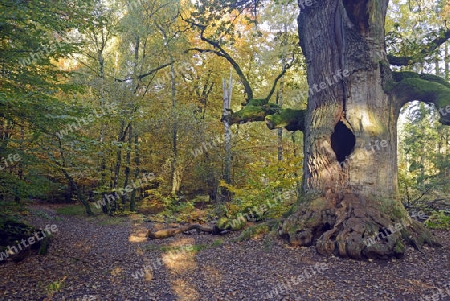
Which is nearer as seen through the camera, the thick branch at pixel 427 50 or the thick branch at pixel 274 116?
the thick branch at pixel 427 50

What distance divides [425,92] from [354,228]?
10.6 feet

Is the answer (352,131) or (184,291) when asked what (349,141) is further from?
(184,291)

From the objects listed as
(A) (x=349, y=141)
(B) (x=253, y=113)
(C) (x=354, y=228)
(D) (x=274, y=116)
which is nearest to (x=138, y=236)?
(B) (x=253, y=113)

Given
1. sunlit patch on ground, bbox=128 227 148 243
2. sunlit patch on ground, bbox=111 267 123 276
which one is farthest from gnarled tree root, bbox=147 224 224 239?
sunlit patch on ground, bbox=111 267 123 276

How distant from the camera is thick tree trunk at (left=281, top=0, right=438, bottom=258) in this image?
543 cm

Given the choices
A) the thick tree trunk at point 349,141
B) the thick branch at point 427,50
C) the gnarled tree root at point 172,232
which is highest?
the thick branch at point 427,50

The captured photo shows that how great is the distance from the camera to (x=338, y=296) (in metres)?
4.07

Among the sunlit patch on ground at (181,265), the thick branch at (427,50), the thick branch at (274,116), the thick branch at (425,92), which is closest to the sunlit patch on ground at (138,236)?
the sunlit patch on ground at (181,265)

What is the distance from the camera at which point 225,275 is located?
17.0 ft

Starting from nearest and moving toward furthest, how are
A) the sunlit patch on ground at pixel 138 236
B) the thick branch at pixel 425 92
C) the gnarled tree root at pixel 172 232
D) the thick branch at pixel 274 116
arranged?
the thick branch at pixel 425 92 → the thick branch at pixel 274 116 → the gnarled tree root at pixel 172 232 → the sunlit patch on ground at pixel 138 236

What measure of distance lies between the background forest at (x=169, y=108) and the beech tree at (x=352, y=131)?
75.1 inches

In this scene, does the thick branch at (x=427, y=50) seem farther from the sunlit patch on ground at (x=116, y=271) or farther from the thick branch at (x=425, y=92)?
the sunlit patch on ground at (x=116, y=271)

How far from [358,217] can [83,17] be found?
675 cm

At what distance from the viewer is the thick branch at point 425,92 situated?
18.5 feet
